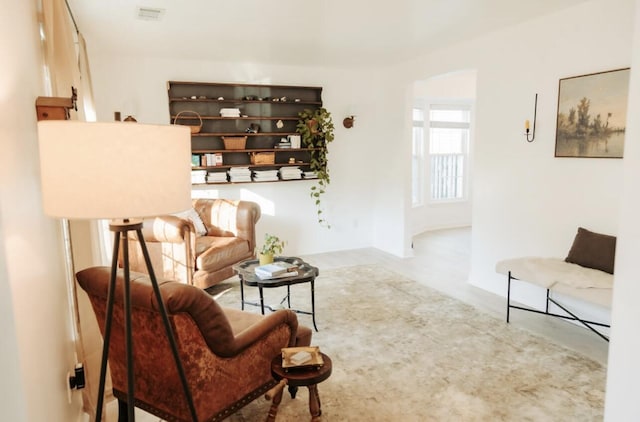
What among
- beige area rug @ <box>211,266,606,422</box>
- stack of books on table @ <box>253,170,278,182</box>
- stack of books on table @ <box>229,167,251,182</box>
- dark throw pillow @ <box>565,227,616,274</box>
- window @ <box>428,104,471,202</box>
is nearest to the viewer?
beige area rug @ <box>211,266,606,422</box>

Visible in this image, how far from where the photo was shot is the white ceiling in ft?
10.7

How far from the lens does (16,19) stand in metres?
1.52

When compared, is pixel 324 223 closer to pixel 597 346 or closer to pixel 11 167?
pixel 597 346

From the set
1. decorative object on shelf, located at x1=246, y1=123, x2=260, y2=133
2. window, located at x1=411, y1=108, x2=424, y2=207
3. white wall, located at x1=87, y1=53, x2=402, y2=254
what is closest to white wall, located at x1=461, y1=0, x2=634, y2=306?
white wall, located at x1=87, y1=53, x2=402, y2=254

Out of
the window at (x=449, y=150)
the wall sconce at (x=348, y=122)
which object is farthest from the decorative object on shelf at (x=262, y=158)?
the window at (x=449, y=150)

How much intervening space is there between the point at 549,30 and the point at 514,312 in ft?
8.07

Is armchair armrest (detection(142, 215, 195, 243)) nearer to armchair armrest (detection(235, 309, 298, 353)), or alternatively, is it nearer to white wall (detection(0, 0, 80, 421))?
white wall (detection(0, 0, 80, 421))

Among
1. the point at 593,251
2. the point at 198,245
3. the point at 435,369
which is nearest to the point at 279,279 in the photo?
the point at 435,369

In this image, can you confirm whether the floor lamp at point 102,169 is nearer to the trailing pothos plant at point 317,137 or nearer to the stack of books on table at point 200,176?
the stack of books on table at point 200,176

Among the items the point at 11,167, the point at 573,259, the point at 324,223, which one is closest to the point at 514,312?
the point at 573,259

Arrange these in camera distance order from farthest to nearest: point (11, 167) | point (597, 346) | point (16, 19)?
1. point (597, 346)
2. point (16, 19)
3. point (11, 167)

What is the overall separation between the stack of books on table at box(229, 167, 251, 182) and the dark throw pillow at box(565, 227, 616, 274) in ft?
11.8

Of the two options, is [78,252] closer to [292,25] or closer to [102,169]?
[102,169]

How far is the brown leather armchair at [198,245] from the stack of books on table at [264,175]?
79 cm
